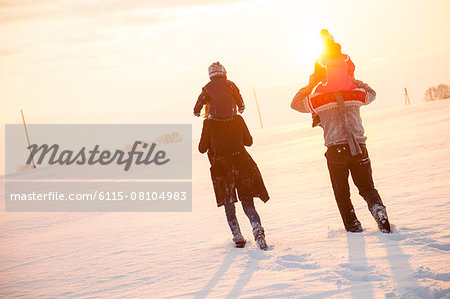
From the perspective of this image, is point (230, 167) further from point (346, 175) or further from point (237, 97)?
point (346, 175)

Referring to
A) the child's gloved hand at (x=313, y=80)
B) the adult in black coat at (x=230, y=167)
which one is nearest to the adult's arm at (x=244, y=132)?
the adult in black coat at (x=230, y=167)

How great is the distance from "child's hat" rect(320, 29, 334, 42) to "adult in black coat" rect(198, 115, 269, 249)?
1.39 m

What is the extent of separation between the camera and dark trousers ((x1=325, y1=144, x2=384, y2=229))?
16.8ft

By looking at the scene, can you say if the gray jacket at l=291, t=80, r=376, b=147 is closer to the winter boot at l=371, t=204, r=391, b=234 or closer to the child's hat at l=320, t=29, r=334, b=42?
the child's hat at l=320, t=29, r=334, b=42

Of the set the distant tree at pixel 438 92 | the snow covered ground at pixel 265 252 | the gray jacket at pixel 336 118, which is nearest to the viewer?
the snow covered ground at pixel 265 252

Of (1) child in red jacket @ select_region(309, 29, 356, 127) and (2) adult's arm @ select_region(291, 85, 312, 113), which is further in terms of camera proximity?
(2) adult's arm @ select_region(291, 85, 312, 113)

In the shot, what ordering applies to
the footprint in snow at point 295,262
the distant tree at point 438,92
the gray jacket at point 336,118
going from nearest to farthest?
the footprint in snow at point 295,262, the gray jacket at point 336,118, the distant tree at point 438,92

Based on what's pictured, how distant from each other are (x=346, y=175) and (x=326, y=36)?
1611mm

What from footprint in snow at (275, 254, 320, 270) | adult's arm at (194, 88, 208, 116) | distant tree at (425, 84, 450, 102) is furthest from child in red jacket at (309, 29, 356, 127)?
distant tree at (425, 84, 450, 102)

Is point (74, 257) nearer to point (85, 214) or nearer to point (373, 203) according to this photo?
point (373, 203)

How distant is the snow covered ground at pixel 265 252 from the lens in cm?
395

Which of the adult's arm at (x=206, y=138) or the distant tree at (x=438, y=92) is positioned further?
the distant tree at (x=438, y=92)

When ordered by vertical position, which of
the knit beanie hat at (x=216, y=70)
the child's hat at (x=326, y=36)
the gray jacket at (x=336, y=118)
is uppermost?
the child's hat at (x=326, y=36)

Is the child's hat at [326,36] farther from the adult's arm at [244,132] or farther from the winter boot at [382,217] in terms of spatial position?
the winter boot at [382,217]
